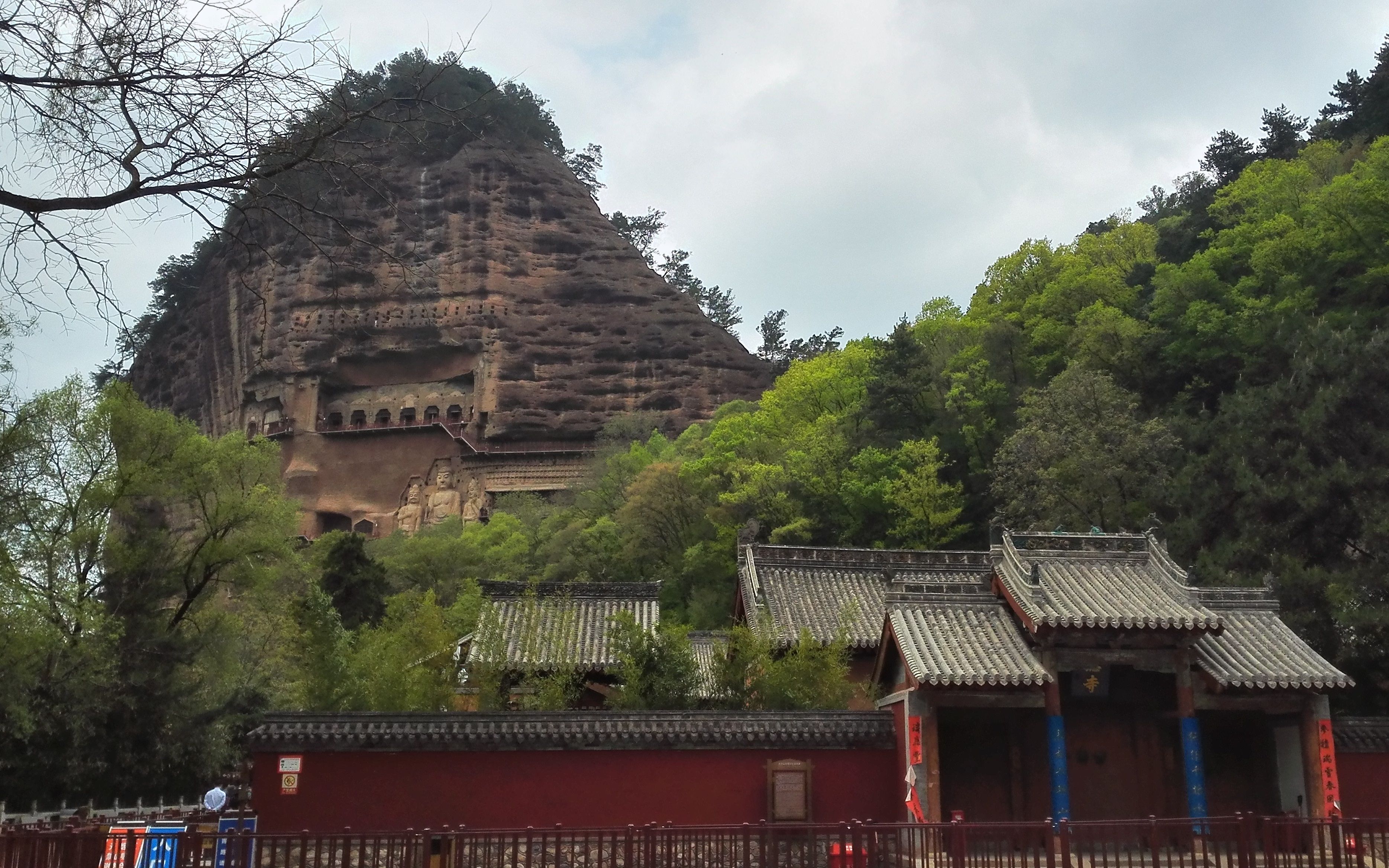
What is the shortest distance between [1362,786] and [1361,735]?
0.63 metres

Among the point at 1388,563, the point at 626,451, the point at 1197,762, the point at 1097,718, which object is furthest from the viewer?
the point at 626,451

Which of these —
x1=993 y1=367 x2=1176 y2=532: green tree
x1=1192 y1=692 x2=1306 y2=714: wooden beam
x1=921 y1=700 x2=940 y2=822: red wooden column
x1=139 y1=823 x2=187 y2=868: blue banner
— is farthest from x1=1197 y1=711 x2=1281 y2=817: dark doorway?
x1=139 y1=823 x2=187 y2=868: blue banner

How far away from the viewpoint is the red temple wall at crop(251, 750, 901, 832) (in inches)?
520

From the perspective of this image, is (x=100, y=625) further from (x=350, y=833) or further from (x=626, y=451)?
(x=626, y=451)

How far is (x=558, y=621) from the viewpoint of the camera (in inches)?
811

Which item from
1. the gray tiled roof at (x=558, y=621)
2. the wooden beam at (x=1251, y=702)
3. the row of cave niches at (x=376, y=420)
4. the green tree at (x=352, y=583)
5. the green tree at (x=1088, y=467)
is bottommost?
the wooden beam at (x=1251, y=702)

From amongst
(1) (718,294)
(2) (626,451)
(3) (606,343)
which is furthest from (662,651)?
(1) (718,294)

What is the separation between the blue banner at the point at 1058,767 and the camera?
13109 millimetres

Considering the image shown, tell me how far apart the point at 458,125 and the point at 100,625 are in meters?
15.6

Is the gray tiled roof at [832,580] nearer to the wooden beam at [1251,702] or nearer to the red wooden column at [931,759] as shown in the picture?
the red wooden column at [931,759]

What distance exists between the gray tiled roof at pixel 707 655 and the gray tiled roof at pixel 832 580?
1248 millimetres

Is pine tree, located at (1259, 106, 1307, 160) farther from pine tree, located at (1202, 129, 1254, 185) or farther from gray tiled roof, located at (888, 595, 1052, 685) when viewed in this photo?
gray tiled roof, located at (888, 595, 1052, 685)

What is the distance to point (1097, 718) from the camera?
48.4 feet

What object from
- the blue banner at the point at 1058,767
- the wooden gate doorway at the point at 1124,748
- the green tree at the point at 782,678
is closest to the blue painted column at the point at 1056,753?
the blue banner at the point at 1058,767
